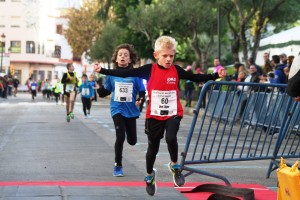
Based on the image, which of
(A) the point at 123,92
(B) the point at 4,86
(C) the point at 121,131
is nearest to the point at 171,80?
(C) the point at 121,131

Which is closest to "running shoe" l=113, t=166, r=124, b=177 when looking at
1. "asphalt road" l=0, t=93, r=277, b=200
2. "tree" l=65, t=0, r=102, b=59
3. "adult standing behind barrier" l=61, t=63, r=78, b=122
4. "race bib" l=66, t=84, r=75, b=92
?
"asphalt road" l=0, t=93, r=277, b=200

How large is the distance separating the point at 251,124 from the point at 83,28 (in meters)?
86.2

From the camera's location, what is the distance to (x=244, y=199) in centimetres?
754

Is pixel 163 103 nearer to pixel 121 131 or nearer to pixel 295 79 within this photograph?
pixel 121 131

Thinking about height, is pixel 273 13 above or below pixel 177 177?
above

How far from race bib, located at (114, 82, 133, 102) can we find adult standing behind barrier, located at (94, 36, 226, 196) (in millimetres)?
1600

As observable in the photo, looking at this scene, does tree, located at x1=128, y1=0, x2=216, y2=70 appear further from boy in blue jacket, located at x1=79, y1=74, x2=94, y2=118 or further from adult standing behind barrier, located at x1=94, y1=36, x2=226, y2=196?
adult standing behind barrier, located at x1=94, y1=36, x2=226, y2=196

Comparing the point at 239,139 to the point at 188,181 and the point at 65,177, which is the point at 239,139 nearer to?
the point at 188,181

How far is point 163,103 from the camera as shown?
329 inches

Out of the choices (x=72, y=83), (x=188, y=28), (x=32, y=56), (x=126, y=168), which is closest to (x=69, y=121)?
(x=72, y=83)

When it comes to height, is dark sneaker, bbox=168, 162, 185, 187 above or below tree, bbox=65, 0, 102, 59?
above

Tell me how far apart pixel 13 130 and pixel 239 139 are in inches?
365

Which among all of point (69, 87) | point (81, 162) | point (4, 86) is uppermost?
point (81, 162)

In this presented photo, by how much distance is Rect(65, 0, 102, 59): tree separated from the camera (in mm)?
95625
